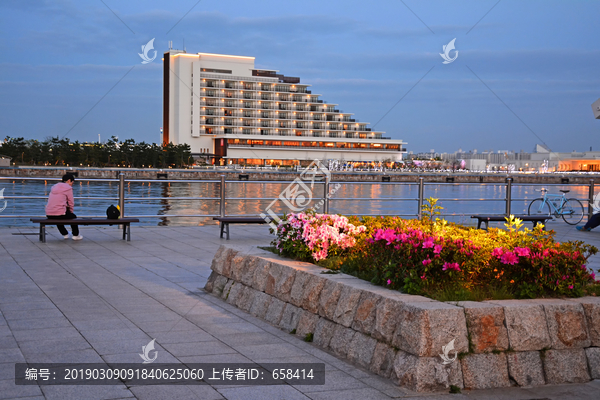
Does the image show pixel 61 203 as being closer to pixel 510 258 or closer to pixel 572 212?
pixel 510 258

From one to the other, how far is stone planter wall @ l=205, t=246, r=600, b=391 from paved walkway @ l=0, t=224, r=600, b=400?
106 mm

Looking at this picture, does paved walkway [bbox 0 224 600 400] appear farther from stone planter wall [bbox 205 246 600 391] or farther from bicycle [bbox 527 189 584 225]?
bicycle [bbox 527 189 584 225]

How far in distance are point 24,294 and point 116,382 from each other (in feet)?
11.0

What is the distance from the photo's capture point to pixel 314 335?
17.4 feet

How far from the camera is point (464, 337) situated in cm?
421

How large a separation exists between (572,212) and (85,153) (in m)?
77.8

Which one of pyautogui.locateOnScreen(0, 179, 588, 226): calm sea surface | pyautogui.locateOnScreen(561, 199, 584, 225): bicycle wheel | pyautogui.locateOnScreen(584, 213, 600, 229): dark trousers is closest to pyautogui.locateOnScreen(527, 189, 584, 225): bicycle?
pyautogui.locateOnScreen(561, 199, 584, 225): bicycle wheel

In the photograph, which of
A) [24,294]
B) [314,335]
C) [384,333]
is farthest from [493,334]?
[24,294]

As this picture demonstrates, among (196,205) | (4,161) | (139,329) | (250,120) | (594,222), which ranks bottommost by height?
(196,205)

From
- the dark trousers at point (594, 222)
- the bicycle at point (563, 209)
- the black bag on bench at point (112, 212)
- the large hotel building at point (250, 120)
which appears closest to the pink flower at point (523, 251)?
the black bag on bench at point (112, 212)

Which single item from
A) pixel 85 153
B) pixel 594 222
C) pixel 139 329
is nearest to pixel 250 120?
pixel 85 153

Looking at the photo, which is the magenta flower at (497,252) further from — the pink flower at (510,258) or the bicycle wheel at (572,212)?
the bicycle wheel at (572,212)

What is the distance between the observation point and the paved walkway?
4082mm

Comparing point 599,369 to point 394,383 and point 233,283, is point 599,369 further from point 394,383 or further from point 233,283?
point 233,283
